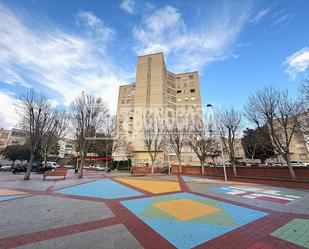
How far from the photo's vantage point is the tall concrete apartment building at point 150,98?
42.8 meters

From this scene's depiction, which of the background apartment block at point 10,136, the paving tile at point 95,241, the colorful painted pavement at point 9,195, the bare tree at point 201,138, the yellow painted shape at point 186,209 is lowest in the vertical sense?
the paving tile at point 95,241

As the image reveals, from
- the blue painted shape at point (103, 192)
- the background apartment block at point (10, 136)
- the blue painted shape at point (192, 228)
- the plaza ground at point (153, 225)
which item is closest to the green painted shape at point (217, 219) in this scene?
the plaza ground at point (153, 225)

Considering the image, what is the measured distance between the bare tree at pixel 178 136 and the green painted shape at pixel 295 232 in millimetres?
24462

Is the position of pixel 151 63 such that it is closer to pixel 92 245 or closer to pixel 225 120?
A: pixel 225 120

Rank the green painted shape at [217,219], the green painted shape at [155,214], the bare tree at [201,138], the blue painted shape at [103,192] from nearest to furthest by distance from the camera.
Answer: the green painted shape at [217,219]
the green painted shape at [155,214]
the blue painted shape at [103,192]
the bare tree at [201,138]

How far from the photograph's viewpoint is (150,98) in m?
47.0

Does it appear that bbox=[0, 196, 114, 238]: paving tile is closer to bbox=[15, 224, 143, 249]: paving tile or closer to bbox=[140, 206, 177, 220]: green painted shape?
bbox=[15, 224, 143, 249]: paving tile

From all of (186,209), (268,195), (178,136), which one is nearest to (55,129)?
(178,136)

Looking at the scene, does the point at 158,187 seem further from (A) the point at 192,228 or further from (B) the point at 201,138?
(B) the point at 201,138

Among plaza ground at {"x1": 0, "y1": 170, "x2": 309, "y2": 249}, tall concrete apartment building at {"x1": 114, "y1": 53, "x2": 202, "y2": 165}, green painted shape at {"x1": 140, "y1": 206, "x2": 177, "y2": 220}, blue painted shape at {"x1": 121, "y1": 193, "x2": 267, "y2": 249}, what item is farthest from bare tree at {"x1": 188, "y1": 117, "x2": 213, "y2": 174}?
green painted shape at {"x1": 140, "y1": 206, "x2": 177, "y2": 220}

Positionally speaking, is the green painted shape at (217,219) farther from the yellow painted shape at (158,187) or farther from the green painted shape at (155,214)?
the yellow painted shape at (158,187)

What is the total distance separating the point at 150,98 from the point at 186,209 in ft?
138

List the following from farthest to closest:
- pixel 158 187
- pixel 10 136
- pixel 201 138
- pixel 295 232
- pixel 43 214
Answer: pixel 10 136
pixel 201 138
pixel 158 187
pixel 43 214
pixel 295 232

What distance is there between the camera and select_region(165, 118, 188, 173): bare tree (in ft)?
97.3
